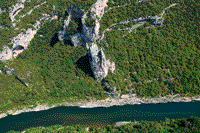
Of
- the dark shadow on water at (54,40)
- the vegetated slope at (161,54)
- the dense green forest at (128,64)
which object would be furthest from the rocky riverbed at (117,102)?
the dark shadow on water at (54,40)

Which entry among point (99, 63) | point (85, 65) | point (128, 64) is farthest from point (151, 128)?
→ point (85, 65)

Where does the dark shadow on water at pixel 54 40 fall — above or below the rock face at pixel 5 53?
above

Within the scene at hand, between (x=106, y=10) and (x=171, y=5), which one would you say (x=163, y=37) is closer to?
(x=171, y=5)

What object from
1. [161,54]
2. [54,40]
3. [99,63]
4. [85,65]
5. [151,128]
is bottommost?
[151,128]

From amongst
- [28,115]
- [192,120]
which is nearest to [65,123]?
[28,115]

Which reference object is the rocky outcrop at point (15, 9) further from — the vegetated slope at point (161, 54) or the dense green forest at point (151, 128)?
the dense green forest at point (151, 128)

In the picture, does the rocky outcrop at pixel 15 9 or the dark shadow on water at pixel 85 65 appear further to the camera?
the rocky outcrop at pixel 15 9

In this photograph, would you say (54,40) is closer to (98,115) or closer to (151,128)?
(98,115)
